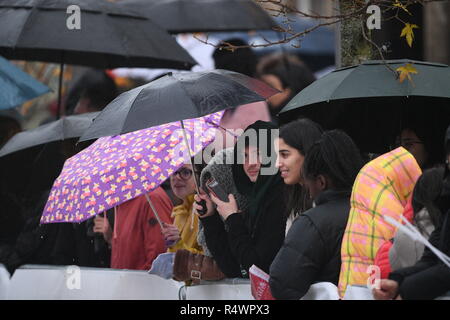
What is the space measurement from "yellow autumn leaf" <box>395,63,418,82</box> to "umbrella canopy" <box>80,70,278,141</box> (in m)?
0.82

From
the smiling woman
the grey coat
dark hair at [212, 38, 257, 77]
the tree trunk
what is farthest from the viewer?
dark hair at [212, 38, 257, 77]

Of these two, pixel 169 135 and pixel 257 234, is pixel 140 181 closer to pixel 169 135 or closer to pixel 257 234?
pixel 169 135

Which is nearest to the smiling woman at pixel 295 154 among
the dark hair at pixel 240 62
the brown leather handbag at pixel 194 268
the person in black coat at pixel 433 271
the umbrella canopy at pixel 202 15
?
the brown leather handbag at pixel 194 268

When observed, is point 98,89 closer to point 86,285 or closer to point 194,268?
point 86,285

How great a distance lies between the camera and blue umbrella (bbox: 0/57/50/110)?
9.52 m

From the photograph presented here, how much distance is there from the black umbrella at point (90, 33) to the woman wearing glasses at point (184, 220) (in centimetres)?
180

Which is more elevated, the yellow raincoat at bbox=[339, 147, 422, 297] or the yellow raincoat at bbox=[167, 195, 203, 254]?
the yellow raincoat at bbox=[339, 147, 422, 297]

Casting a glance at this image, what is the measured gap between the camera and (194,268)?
7156 mm

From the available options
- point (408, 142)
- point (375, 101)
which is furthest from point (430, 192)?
point (375, 101)

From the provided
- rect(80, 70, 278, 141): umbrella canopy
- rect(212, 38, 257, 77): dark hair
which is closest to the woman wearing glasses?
rect(80, 70, 278, 141): umbrella canopy

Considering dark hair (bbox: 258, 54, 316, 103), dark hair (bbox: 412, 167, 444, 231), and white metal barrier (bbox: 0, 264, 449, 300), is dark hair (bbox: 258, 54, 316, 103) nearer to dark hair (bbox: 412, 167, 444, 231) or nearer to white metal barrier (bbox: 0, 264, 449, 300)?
white metal barrier (bbox: 0, 264, 449, 300)

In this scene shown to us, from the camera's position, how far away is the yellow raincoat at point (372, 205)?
598 cm

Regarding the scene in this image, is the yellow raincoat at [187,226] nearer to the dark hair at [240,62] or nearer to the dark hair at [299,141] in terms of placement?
the dark hair at [299,141]
